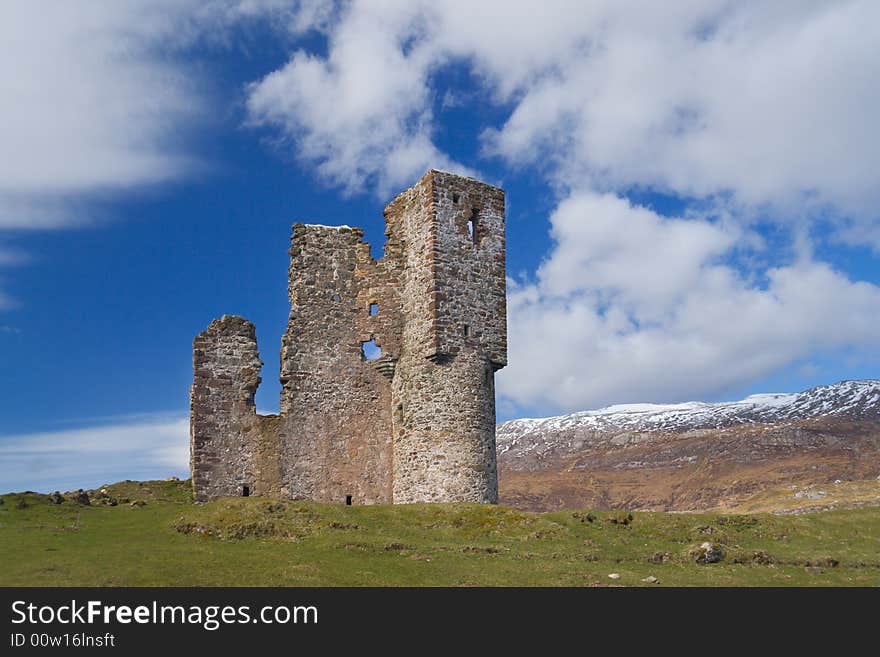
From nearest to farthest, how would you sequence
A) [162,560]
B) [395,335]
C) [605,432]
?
[162,560] → [395,335] → [605,432]

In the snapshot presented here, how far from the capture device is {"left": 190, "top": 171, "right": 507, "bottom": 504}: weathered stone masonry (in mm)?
28297

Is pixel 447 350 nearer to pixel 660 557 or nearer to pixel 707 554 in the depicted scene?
pixel 660 557

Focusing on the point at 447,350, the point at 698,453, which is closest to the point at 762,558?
the point at 447,350

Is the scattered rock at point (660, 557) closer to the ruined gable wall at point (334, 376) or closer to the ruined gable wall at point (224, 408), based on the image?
the ruined gable wall at point (334, 376)

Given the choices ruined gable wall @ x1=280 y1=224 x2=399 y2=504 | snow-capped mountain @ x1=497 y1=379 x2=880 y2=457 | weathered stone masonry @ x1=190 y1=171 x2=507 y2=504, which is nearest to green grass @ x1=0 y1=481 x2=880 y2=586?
weathered stone masonry @ x1=190 y1=171 x2=507 y2=504

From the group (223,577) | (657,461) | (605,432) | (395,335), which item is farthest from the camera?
(605,432)

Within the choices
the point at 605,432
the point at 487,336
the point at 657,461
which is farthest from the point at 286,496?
the point at 605,432

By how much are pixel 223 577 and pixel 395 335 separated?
46.3 ft

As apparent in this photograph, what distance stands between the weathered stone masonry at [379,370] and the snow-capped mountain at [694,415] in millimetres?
60152

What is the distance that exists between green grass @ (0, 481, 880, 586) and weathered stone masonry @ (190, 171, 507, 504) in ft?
7.63

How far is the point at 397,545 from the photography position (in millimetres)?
21484
